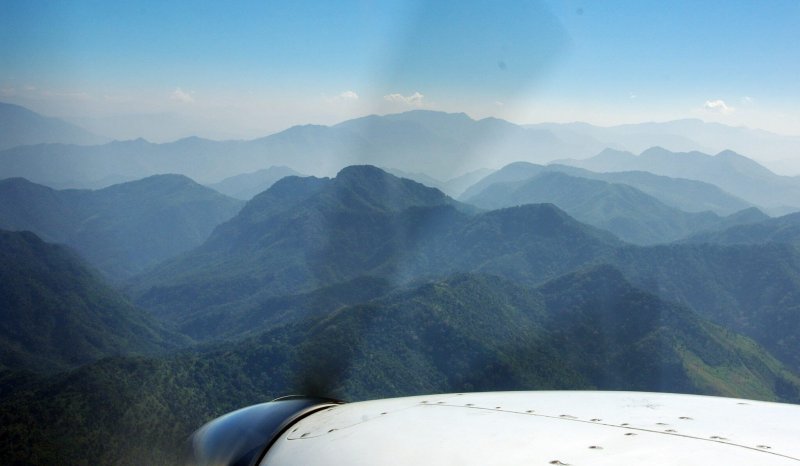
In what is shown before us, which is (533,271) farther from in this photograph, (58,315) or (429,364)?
(58,315)

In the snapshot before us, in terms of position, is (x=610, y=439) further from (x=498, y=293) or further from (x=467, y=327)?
(x=498, y=293)

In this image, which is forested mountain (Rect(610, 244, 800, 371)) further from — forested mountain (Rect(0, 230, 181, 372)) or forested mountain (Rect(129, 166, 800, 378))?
forested mountain (Rect(0, 230, 181, 372))

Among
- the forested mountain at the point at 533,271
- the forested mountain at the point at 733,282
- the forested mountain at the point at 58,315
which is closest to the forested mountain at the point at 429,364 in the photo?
the forested mountain at the point at 733,282

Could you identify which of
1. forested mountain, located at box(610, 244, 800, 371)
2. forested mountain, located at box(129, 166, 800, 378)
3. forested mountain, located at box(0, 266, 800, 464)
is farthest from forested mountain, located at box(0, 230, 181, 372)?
forested mountain, located at box(610, 244, 800, 371)

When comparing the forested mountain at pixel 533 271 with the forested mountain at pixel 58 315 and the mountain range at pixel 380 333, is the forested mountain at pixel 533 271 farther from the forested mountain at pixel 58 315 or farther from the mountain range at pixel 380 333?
the forested mountain at pixel 58 315

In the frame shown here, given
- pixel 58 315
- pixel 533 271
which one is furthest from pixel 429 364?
pixel 58 315

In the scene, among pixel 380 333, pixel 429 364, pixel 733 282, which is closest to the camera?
pixel 429 364
